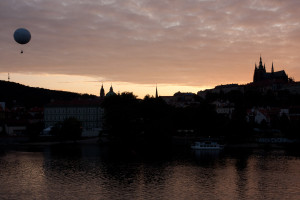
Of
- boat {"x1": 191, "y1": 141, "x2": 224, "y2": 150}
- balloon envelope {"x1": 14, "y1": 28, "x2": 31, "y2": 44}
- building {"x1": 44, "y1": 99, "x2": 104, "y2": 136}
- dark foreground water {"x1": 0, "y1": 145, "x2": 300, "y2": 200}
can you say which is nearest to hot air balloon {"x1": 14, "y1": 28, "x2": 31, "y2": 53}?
balloon envelope {"x1": 14, "y1": 28, "x2": 31, "y2": 44}

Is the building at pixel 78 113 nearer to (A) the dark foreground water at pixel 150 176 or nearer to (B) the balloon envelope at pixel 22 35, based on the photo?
(A) the dark foreground water at pixel 150 176

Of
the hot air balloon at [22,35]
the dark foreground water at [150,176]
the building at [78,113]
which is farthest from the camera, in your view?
the building at [78,113]

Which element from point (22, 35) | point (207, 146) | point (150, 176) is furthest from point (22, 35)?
point (207, 146)

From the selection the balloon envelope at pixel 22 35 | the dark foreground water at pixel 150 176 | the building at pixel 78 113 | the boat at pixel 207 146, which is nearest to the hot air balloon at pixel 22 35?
the balloon envelope at pixel 22 35

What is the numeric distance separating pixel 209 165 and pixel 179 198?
73.4ft

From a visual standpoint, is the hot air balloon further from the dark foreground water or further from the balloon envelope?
the dark foreground water

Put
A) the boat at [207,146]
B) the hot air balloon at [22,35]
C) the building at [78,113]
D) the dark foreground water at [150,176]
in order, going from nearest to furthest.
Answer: the dark foreground water at [150,176], the hot air balloon at [22,35], the boat at [207,146], the building at [78,113]

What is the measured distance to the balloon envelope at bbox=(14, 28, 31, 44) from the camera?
57.6 meters

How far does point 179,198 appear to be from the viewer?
136 feet

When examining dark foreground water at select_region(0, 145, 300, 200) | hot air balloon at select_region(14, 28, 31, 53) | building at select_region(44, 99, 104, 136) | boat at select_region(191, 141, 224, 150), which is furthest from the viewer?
building at select_region(44, 99, 104, 136)

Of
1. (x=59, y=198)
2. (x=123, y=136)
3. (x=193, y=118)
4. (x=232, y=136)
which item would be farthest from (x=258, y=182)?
(x=193, y=118)

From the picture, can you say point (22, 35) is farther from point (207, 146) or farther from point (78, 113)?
point (78, 113)

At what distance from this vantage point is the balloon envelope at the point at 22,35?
189 feet

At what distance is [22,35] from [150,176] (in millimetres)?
25672
